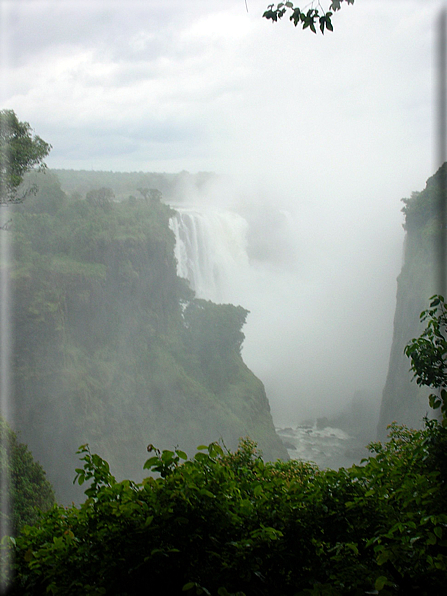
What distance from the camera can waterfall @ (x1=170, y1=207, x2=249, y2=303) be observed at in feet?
82.6

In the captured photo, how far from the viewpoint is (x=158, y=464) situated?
6.06ft

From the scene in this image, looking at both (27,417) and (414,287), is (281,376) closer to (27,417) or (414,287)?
(414,287)

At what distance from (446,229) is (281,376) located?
810 inches

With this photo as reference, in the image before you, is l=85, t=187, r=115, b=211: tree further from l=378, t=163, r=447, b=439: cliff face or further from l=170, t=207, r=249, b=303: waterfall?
l=378, t=163, r=447, b=439: cliff face

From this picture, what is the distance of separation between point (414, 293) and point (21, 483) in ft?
49.3

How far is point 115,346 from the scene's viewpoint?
70.8 ft

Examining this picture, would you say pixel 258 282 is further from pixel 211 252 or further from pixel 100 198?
pixel 100 198

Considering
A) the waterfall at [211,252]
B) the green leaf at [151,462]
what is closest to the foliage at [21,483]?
the green leaf at [151,462]

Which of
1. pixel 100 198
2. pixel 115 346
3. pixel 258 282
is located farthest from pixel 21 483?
pixel 258 282

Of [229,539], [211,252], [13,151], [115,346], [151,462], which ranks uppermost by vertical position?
[211,252]

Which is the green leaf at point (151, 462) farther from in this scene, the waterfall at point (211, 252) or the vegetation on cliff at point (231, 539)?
the waterfall at point (211, 252)

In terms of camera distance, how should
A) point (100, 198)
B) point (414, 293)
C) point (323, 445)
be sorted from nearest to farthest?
1. point (414, 293)
2. point (100, 198)
3. point (323, 445)

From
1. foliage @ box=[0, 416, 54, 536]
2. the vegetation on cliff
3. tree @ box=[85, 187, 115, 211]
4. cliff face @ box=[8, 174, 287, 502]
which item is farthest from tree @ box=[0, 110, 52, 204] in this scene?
tree @ box=[85, 187, 115, 211]

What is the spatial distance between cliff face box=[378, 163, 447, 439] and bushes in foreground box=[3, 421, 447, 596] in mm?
14185
